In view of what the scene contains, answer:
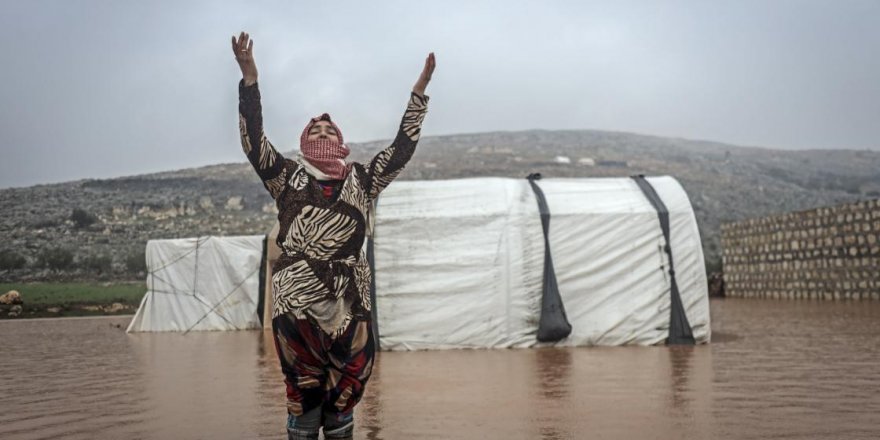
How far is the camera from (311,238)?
8.95 ft

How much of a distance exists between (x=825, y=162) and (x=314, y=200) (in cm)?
6967

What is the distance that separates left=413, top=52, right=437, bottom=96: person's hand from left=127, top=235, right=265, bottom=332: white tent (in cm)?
999

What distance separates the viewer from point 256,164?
278cm

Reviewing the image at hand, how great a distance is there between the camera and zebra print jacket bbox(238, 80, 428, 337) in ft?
8.77

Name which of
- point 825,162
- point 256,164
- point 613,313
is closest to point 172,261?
point 613,313

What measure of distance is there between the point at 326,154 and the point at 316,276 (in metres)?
0.50

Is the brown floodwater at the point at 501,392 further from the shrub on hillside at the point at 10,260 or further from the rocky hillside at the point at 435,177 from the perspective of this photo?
the rocky hillside at the point at 435,177

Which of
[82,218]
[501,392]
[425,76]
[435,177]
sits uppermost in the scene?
[435,177]

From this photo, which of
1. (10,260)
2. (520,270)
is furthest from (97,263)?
(520,270)

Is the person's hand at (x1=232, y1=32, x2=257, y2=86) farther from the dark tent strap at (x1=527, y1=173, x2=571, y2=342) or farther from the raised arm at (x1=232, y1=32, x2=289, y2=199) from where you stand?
the dark tent strap at (x1=527, y1=173, x2=571, y2=342)

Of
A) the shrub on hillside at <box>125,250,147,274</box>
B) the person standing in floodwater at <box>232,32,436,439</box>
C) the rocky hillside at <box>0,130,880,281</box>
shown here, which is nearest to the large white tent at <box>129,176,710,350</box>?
the person standing in floodwater at <box>232,32,436,439</box>

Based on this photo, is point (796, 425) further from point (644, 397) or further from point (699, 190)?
point (699, 190)

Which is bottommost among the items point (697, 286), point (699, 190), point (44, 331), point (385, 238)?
point (44, 331)

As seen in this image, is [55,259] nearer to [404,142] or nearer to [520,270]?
[520,270]
